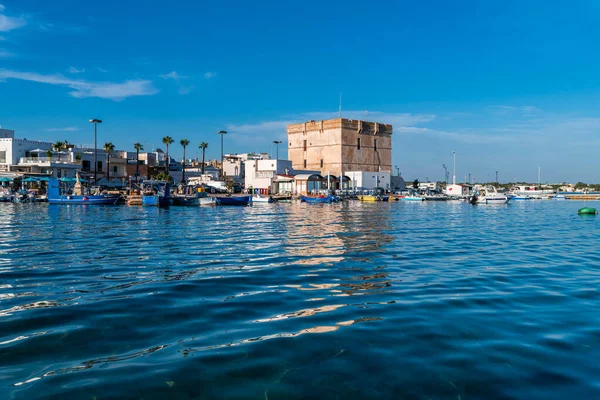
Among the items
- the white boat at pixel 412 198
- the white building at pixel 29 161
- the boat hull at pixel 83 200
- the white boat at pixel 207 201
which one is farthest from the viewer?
the white boat at pixel 412 198

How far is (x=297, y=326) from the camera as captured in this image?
6.42 m

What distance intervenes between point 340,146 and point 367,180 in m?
10.9

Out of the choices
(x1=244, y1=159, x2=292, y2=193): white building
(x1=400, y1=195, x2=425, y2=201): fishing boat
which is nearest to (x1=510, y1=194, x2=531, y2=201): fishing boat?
(x1=400, y1=195, x2=425, y2=201): fishing boat

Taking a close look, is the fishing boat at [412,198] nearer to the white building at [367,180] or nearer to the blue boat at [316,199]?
the white building at [367,180]

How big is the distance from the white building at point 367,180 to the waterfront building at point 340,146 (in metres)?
6.09

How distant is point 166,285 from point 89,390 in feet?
15.7

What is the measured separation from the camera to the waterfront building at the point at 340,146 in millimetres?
89375

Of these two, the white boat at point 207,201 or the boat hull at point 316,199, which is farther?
the boat hull at point 316,199

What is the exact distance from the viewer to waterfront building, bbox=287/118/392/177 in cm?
8938

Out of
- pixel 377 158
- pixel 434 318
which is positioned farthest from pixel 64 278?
pixel 377 158

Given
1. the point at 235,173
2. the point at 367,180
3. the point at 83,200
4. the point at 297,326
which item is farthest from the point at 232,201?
the point at 297,326

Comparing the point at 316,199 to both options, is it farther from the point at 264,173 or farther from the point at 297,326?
the point at 297,326

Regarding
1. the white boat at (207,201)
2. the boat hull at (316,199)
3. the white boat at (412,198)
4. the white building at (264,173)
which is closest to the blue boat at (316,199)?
the boat hull at (316,199)

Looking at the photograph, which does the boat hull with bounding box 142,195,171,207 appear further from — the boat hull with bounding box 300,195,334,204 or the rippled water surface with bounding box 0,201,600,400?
the rippled water surface with bounding box 0,201,600,400
